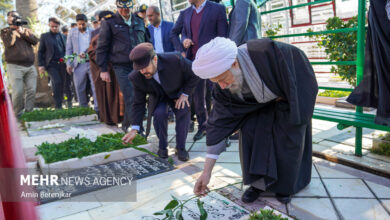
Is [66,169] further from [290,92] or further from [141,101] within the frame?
[290,92]

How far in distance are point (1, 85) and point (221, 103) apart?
71.7 inches

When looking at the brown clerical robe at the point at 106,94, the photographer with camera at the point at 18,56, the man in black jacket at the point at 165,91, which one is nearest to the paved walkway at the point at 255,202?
the man in black jacket at the point at 165,91

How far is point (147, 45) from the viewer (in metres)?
3.47

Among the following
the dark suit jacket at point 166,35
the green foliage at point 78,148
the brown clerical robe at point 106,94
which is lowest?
the green foliage at point 78,148

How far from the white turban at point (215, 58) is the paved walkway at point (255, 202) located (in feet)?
3.57

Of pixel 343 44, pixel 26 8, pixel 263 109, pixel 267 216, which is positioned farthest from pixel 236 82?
pixel 26 8

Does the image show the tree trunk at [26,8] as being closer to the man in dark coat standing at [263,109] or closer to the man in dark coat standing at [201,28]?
the man in dark coat standing at [201,28]

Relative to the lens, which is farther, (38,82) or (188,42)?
(38,82)

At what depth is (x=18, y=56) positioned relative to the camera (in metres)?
6.82

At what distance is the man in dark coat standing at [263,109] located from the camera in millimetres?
2286

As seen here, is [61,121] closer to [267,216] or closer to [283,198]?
[283,198]

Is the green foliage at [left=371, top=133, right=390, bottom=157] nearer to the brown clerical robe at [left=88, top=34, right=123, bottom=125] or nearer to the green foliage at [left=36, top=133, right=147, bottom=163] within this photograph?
the green foliage at [left=36, top=133, right=147, bottom=163]

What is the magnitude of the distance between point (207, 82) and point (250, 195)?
2.56 m

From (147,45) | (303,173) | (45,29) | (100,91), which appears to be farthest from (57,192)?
(45,29)
